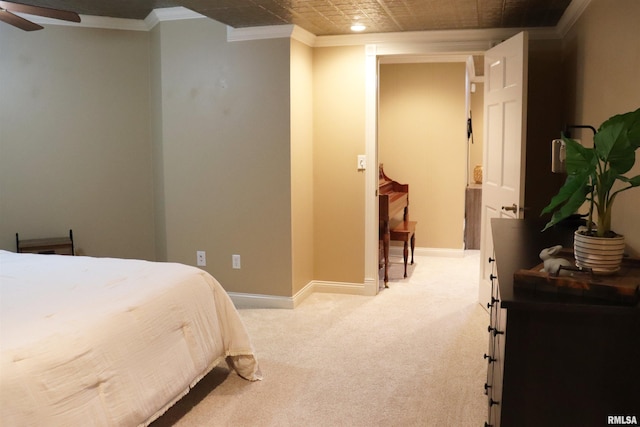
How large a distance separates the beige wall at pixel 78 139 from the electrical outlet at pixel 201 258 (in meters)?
0.54

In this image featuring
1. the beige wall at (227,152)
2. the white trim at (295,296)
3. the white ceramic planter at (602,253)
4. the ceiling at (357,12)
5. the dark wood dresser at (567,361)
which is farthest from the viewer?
the white trim at (295,296)

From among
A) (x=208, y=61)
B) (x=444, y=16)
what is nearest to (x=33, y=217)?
(x=208, y=61)

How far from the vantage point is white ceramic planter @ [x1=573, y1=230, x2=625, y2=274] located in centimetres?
164

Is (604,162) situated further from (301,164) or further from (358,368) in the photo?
(301,164)

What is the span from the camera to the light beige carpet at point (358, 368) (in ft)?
8.89

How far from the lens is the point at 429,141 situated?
6.30 m

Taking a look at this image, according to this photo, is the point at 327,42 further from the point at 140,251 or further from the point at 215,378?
the point at 215,378

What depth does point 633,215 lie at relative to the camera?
2.22 metres

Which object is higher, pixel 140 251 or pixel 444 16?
pixel 444 16

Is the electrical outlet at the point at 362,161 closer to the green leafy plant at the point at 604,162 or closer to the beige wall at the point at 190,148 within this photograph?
the beige wall at the point at 190,148

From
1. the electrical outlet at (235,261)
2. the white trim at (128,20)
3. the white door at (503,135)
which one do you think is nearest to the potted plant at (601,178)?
the white door at (503,135)

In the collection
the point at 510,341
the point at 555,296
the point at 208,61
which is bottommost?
the point at 510,341

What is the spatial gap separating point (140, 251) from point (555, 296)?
391 cm

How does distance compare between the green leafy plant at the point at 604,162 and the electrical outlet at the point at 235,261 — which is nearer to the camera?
the green leafy plant at the point at 604,162
